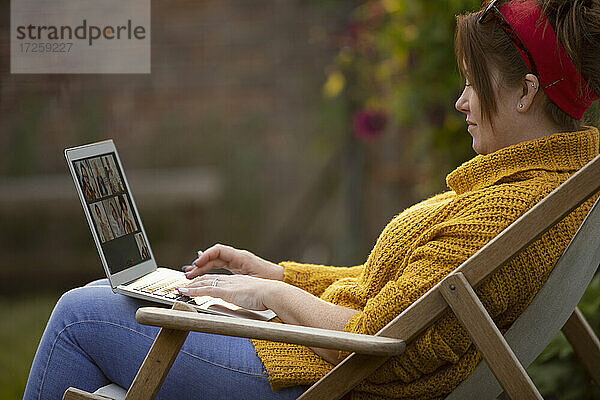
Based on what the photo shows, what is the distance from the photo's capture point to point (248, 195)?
12.8ft

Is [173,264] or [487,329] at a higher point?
[487,329]

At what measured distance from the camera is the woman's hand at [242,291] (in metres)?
1.41

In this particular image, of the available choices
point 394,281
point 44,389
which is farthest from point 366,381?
point 44,389

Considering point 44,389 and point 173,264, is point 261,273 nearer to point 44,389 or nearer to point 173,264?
point 44,389

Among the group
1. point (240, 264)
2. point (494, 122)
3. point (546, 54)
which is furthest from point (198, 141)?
point (546, 54)

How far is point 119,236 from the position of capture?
1611 millimetres

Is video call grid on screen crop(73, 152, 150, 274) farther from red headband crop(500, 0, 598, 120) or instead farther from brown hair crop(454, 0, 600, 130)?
red headband crop(500, 0, 598, 120)

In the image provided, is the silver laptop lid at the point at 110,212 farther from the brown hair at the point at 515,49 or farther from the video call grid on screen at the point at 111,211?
the brown hair at the point at 515,49

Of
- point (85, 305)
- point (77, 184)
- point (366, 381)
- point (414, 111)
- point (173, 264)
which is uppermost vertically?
point (414, 111)

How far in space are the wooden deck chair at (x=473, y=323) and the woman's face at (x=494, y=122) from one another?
21 centimetres

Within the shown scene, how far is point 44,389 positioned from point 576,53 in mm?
1169

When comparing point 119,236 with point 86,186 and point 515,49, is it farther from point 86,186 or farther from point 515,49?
point 515,49
